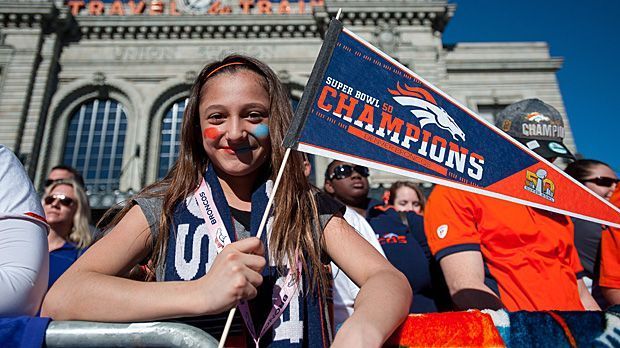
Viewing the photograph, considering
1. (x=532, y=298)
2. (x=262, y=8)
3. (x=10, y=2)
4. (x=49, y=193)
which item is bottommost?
(x=532, y=298)

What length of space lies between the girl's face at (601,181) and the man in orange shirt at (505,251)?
155cm

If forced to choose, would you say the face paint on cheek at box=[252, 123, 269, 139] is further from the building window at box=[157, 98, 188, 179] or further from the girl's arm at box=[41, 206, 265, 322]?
the building window at box=[157, 98, 188, 179]

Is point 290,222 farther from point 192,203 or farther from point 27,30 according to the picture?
point 27,30

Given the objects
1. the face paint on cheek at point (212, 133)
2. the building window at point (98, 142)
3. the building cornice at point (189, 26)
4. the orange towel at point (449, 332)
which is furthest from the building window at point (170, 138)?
the orange towel at point (449, 332)

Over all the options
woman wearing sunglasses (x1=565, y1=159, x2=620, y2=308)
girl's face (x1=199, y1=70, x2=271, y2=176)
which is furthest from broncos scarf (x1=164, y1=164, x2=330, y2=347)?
woman wearing sunglasses (x1=565, y1=159, x2=620, y2=308)

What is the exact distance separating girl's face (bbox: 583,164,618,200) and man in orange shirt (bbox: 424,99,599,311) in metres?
1.55

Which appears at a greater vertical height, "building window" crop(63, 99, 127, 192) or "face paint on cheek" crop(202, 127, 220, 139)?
"building window" crop(63, 99, 127, 192)

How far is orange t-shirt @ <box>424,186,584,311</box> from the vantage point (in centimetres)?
234

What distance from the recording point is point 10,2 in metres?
17.8

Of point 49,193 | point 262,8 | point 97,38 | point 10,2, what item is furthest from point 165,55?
point 49,193

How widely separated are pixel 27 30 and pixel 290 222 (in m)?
21.2

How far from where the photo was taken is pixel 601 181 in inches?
152

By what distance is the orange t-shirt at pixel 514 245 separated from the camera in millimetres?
2338

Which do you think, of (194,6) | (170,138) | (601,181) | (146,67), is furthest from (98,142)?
(601,181)
